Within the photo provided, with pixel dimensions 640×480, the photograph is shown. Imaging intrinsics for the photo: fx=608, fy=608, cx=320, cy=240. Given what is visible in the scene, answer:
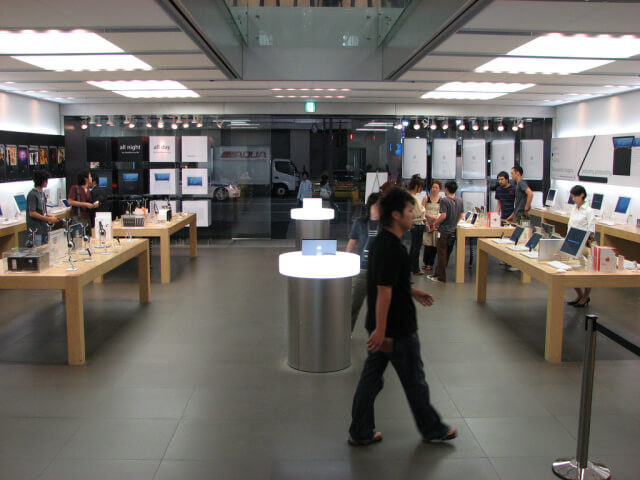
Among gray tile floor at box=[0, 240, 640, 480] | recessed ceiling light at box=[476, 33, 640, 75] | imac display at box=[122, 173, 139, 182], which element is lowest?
gray tile floor at box=[0, 240, 640, 480]

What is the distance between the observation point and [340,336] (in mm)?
5520

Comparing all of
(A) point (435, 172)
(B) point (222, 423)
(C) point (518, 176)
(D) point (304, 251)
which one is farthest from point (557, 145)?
(B) point (222, 423)

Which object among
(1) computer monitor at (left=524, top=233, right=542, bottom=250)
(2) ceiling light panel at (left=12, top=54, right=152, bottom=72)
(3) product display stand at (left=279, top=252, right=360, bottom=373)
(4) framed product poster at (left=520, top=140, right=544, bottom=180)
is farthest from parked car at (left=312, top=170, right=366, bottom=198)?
(3) product display stand at (left=279, top=252, right=360, bottom=373)

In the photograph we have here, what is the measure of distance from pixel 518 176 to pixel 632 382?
5.88 m

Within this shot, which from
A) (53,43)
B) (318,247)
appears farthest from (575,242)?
(53,43)

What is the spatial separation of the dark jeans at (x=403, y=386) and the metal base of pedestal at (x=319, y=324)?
4.39 ft

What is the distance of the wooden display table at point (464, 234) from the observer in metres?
9.92

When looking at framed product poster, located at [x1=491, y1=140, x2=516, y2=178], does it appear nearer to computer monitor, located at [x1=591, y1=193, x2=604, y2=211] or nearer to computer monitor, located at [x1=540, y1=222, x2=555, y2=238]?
computer monitor, located at [x1=591, y1=193, x2=604, y2=211]

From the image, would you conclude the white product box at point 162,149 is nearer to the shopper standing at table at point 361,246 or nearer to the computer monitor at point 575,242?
the shopper standing at table at point 361,246

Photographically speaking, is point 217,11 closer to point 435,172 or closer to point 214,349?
point 214,349

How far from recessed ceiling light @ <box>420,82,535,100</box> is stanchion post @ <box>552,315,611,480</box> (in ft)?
24.0

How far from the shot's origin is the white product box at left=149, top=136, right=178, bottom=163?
48.7 ft

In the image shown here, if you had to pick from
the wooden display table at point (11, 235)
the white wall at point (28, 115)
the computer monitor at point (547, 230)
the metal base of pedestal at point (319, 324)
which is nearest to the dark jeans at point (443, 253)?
the computer monitor at point (547, 230)

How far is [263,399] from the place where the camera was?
16.2 ft
